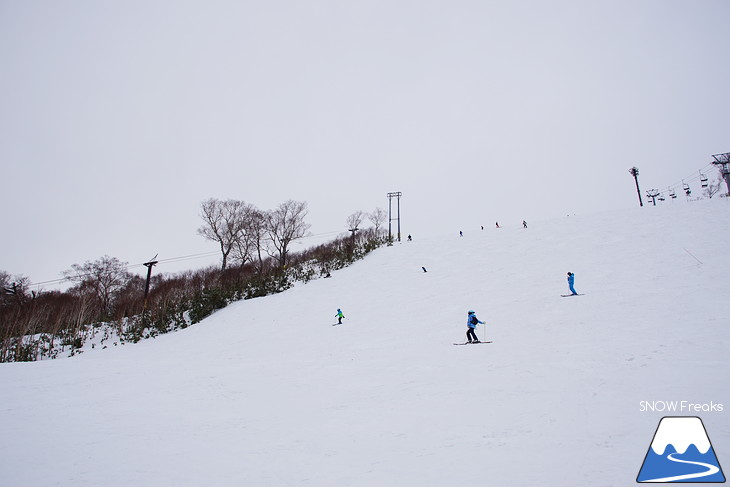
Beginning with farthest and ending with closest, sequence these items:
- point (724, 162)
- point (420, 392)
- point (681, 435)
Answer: point (724, 162) → point (420, 392) → point (681, 435)

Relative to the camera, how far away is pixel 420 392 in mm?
9211

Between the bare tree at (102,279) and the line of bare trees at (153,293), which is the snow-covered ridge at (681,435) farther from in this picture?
the bare tree at (102,279)

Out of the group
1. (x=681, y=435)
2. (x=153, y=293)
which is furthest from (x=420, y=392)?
(x=153, y=293)

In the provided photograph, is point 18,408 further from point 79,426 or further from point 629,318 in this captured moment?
point 629,318

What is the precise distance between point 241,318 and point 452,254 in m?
20.4

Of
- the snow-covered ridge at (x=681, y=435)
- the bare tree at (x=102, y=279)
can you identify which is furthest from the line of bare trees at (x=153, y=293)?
the snow-covered ridge at (x=681, y=435)

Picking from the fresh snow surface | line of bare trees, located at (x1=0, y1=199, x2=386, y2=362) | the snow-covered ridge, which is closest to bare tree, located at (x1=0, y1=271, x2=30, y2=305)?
line of bare trees, located at (x1=0, y1=199, x2=386, y2=362)

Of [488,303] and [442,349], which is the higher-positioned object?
[488,303]

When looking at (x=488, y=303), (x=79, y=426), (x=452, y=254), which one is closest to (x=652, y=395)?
(x=488, y=303)

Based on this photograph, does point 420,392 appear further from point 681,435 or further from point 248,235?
point 248,235

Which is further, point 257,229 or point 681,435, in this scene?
point 257,229

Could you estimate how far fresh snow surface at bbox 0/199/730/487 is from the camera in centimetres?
569

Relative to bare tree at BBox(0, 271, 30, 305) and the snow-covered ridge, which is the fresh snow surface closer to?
the snow-covered ridge

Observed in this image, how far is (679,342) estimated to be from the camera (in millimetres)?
10586
